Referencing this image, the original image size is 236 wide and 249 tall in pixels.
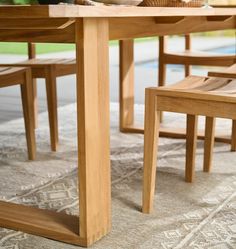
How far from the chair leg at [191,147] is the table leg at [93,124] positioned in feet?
1.85

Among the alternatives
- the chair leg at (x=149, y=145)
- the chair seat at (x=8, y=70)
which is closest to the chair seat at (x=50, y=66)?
the chair seat at (x=8, y=70)

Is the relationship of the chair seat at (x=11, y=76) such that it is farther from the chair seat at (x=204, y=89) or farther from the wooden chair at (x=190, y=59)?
the wooden chair at (x=190, y=59)

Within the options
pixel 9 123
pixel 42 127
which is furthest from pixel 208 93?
pixel 9 123

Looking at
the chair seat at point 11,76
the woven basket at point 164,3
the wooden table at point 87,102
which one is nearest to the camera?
the wooden table at point 87,102

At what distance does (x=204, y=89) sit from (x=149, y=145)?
0.26 metres

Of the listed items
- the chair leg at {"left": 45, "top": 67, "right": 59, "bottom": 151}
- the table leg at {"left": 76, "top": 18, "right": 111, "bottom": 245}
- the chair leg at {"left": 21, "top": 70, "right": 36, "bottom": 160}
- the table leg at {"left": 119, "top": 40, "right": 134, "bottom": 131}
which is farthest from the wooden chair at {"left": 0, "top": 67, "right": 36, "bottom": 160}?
the table leg at {"left": 76, "top": 18, "right": 111, "bottom": 245}

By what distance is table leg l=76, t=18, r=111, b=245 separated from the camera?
1.42 metres

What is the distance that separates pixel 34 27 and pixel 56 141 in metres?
1.18

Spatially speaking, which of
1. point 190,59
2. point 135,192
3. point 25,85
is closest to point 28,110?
point 25,85

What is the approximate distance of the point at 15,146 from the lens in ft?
8.67

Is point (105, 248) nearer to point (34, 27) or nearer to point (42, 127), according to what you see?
point (34, 27)

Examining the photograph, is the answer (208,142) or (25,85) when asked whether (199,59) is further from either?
(25,85)

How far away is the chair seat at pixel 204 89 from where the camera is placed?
5.16 feet

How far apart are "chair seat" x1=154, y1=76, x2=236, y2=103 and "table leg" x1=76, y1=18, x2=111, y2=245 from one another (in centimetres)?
24
